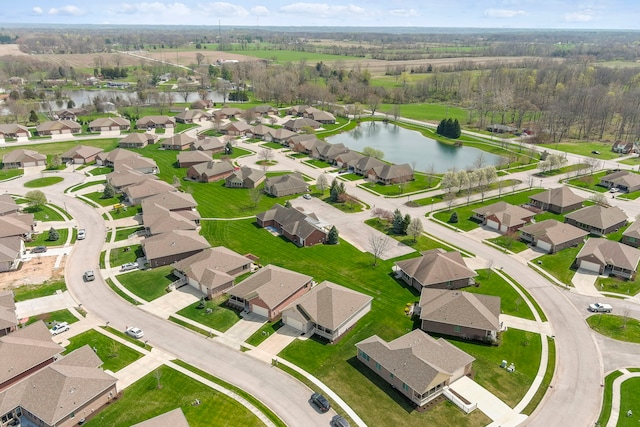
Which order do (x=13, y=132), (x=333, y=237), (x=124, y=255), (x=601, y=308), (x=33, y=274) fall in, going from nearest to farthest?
(x=601, y=308) < (x=33, y=274) < (x=124, y=255) < (x=333, y=237) < (x=13, y=132)

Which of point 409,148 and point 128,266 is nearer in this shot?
point 128,266

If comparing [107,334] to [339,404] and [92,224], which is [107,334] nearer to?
[339,404]

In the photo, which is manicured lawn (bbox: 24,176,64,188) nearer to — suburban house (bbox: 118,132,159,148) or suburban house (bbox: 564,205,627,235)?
suburban house (bbox: 118,132,159,148)

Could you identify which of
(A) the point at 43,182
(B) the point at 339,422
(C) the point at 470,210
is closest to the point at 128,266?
(B) the point at 339,422

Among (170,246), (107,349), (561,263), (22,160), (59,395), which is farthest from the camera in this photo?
(22,160)

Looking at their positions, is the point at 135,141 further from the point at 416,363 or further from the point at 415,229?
the point at 416,363

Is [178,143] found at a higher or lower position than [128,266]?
higher

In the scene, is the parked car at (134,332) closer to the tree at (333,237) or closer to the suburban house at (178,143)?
the tree at (333,237)

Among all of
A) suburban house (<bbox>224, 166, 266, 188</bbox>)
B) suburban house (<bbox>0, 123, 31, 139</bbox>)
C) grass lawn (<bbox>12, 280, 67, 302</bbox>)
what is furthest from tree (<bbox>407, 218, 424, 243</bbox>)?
suburban house (<bbox>0, 123, 31, 139</bbox>)

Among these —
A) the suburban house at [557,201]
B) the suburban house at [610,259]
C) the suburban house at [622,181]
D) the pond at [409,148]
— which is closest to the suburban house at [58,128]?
the pond at [409,148]
